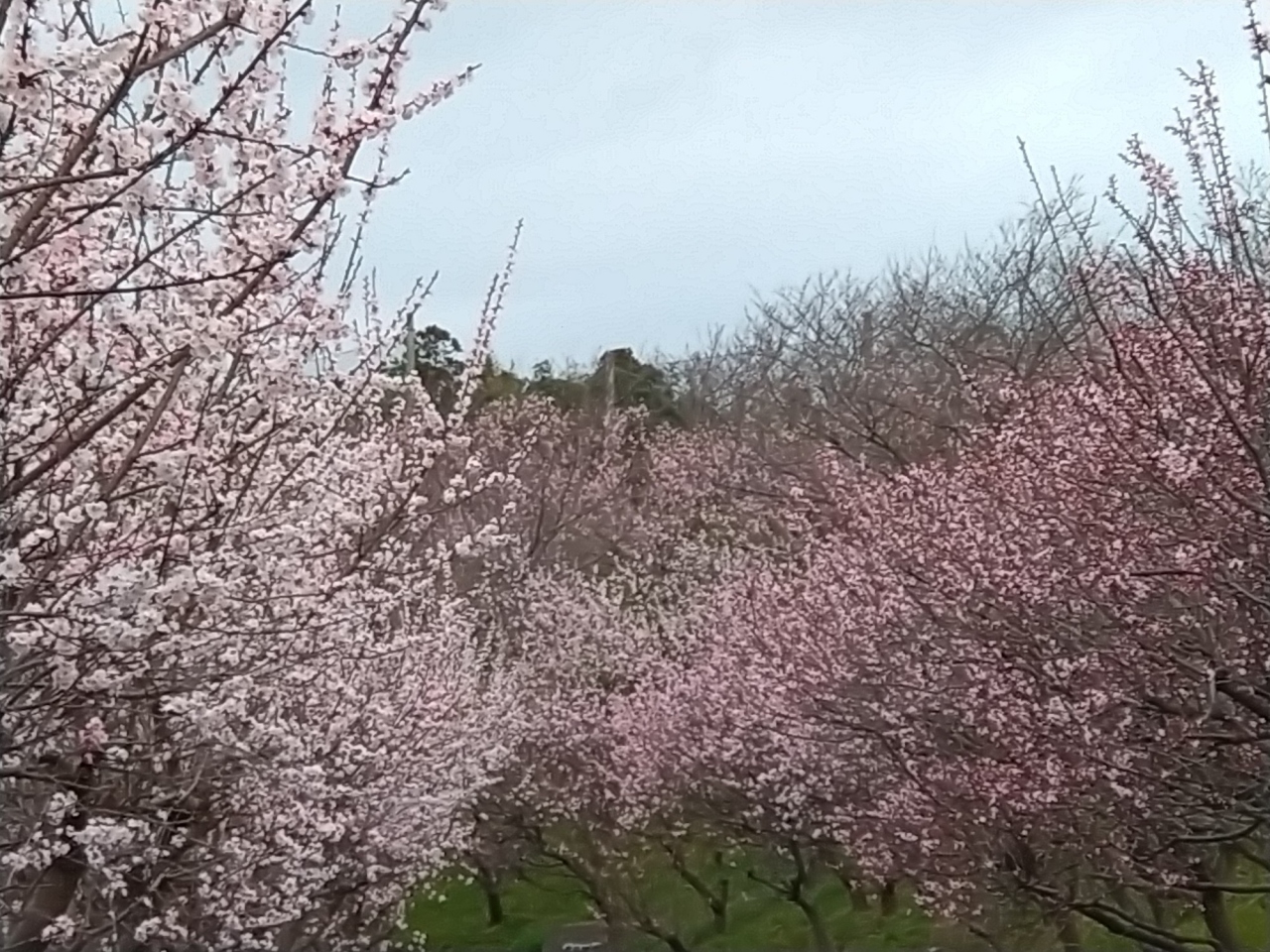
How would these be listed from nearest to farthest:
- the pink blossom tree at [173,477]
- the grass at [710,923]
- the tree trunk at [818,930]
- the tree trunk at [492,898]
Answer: the pink blossom tree at [173,477], the grass at [710,923], the tree trunk at [818,930], the tree trunk at [492,898]

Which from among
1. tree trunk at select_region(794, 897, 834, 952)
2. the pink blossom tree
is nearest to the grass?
tree trunk at select_region(794, 897, 834, 952)

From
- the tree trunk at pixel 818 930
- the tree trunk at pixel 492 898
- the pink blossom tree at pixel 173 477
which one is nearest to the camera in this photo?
the pink blossom tree at pixel 173 477

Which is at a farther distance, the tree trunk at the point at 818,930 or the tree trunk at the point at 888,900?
the tree trunk at the point at 888,900

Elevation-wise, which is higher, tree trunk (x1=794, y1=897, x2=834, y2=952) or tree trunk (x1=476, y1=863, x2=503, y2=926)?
tree trunk (x1=476, y1=863, x2=503, y2=926)

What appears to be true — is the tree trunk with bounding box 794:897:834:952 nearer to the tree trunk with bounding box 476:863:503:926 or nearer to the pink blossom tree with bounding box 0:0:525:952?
the tree trunk with bounding box 476:863:503:926

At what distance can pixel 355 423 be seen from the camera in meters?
10.6

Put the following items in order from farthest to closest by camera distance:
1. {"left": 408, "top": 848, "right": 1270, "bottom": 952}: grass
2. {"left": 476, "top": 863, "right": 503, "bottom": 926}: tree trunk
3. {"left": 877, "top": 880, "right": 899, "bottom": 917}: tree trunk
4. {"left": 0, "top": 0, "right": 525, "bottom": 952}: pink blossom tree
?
{"left": 476, "top": 863, "right": 503, "bottom": 926}: tree trunk
{"left": 877, "top": 880, "right": 899, "bottom": 917}: tree trunk
{"left": 408, "top": 848, "right": 1270, "bottom": 952}: grass
{"left": 0, "top": 0, "right": 525, "bottom": 952}: pink blossom tree

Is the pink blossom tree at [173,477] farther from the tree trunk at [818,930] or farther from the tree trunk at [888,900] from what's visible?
the tree trunk at [888,900]

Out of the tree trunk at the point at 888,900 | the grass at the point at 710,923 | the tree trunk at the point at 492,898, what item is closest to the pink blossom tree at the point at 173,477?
the grass at the point at 710,923

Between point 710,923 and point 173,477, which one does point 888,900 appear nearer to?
point 710,923

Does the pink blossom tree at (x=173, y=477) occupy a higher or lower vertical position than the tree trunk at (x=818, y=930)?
higher

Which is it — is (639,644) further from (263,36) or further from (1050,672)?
(263,36)

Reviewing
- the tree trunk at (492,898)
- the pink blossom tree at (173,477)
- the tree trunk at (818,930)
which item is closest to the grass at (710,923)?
the tree trunk at (492,898)

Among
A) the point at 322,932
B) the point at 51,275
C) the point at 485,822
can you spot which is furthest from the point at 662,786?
the point at 51,275
